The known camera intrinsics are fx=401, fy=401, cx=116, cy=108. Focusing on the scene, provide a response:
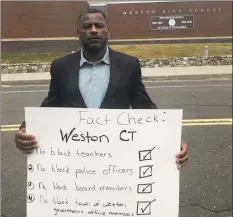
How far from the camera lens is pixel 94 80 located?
1.97m

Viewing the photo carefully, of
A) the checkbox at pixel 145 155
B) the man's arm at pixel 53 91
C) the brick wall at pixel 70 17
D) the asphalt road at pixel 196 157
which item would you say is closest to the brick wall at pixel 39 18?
the brick wall at pixel 70 17

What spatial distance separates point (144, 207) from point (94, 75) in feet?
2.29

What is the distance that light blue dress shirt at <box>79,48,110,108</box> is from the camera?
1.97 m

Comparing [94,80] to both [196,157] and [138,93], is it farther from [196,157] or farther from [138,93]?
[196,157]

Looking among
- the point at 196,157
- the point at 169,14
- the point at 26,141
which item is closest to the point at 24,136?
the point at 26,141

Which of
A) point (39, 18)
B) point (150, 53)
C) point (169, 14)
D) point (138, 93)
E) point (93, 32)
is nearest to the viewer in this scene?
point (93, 32)

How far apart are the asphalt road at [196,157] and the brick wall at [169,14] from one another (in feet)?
48.1

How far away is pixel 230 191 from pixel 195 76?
869cm

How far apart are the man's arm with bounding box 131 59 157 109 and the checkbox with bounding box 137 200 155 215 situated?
1.61ft

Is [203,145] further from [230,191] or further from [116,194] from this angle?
[116,194]

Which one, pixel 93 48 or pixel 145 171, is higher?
pixel 93 48

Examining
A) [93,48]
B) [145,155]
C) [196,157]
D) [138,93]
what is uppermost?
[93,48]

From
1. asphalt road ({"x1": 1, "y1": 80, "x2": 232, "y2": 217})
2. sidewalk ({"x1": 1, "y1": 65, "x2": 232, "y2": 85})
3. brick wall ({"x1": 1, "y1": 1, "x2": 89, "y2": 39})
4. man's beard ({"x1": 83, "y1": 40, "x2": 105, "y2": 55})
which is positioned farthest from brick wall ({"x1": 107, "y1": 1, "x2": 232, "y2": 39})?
man's beard ({"x1": 83, "y1": 40, "x2": 105, "y2": 55})

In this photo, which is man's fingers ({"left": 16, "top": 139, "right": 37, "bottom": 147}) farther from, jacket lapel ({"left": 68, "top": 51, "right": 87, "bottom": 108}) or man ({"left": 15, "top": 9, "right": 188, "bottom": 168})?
jacket lapel ({"left": 68, "top": 51, "right": 87, "bottom": 108})
